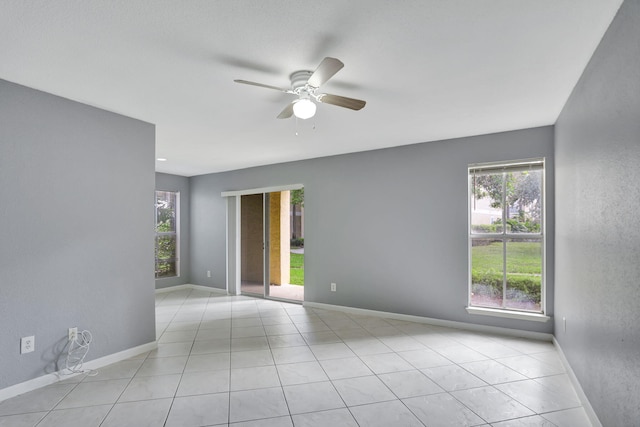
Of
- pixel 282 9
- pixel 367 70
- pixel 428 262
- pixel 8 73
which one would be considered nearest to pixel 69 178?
pixel 8 73

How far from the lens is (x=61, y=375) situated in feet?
8.53

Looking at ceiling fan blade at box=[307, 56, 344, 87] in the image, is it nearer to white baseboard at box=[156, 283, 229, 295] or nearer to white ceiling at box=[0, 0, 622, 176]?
white ceiling at box=[0, 0, 622, 176]

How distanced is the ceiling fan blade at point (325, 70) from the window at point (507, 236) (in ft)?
8.72

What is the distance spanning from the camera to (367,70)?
7.13 ft

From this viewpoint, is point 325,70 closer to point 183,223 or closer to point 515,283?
point 515,283

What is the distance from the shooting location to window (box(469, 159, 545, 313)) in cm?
353

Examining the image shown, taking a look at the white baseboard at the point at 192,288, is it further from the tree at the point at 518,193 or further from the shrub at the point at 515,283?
the tree at the point at 518,193

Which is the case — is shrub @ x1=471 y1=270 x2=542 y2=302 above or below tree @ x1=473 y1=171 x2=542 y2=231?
below

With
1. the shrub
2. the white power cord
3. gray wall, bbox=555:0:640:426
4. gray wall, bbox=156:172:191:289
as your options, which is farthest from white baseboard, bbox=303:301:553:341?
gray wall, bbox=156:172:191:289

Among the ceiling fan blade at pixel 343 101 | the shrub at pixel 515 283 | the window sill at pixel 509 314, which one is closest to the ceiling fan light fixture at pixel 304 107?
the ceiling fan blade at pixel 343 101

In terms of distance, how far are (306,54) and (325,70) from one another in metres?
0.25

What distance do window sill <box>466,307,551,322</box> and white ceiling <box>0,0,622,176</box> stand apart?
2069 mm

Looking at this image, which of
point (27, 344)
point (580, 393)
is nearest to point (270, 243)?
point (27, 344)

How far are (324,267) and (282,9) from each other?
12.6 feet
